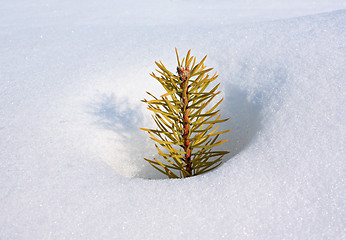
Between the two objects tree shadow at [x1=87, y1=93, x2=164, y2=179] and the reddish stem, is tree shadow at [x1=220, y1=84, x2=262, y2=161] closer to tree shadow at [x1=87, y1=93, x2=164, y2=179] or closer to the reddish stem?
the reddish stem

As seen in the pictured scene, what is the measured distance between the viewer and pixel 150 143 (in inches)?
44.2

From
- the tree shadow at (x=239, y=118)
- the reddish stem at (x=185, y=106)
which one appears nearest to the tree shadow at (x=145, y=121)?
the tree shadow at (x=239, y=118)

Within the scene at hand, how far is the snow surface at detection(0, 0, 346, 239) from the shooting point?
0.72m

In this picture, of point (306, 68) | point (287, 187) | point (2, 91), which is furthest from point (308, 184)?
point (2, 91)

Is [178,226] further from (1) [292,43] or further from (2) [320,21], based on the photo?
(2) [320,21]

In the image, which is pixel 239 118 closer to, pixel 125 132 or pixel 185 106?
pixel 185 106

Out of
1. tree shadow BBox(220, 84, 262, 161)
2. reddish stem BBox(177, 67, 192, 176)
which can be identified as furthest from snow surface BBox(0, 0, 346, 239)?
reddish stem BBox(177, 67, 192, 176)

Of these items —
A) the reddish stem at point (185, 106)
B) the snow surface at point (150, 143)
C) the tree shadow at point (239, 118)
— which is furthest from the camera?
the tree shadow at point (239, 118)

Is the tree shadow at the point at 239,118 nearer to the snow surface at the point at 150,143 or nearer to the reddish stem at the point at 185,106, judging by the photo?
the snow surface at the point at 150,143

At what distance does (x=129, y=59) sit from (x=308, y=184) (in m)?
0.88

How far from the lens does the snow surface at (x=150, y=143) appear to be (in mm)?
715

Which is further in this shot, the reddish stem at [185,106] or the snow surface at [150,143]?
the reddish stem at [185,106]

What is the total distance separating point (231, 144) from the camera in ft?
3.45

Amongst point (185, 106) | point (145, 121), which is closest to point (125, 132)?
point (145, 121)
